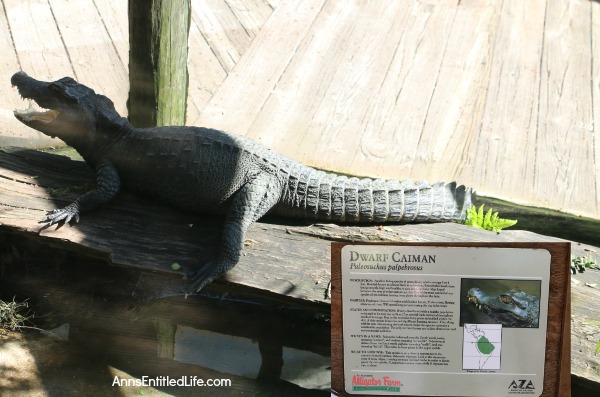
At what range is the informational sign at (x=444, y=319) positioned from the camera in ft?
8.76

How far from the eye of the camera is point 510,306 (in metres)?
2.70

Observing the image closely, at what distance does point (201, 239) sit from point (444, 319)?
155cm

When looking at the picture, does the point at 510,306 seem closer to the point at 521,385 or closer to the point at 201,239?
the point at 521,385

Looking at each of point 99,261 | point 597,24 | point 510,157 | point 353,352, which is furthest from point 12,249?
point 597,24

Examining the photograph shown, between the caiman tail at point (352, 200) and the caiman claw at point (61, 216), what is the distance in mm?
1082

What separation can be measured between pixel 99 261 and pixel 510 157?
3138mm

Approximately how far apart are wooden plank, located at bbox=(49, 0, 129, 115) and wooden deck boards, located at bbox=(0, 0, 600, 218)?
12mm

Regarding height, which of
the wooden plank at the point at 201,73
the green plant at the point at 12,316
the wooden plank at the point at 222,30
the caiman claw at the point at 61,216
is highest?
the wooden plank at the point at 222,30

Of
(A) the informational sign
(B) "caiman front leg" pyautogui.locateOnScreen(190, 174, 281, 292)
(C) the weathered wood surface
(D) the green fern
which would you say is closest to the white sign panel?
(A) the informational sign

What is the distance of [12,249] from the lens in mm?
4047

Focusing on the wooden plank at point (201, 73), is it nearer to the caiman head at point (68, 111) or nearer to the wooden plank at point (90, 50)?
the wooden plank at point (90, 50)

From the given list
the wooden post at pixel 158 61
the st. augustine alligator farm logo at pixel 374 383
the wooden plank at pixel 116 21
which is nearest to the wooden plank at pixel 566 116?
the wooden post at pixel 158 61

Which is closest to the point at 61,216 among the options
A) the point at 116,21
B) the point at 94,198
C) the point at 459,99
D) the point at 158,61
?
the point at 94,198

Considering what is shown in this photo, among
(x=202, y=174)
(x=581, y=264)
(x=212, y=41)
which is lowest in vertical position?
(x=581, y=264)
